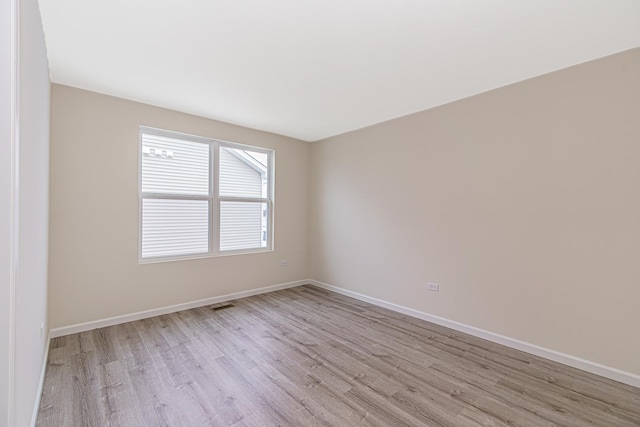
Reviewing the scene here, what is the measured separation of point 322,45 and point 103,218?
302 cm

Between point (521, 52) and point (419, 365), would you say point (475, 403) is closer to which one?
point (419, 365)

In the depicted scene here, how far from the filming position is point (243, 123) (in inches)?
163

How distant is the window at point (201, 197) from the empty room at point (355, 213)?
31 mm

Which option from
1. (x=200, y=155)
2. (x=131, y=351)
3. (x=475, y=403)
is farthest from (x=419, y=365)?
(x=200, y=155)

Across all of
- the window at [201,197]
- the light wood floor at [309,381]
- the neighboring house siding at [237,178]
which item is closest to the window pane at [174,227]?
the window at [201,197]

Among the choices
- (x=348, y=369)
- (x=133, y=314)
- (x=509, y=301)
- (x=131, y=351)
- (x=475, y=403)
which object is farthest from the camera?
(x=133, y=314)

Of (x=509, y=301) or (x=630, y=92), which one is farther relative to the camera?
(x=509, y=301)

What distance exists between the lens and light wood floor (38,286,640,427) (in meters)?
1.82

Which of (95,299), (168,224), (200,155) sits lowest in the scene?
(95,299)

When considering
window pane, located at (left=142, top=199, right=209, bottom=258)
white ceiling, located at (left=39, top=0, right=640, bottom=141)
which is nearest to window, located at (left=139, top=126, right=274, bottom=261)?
window pane, located at (left=142, top=199, right=209, bottom=258)

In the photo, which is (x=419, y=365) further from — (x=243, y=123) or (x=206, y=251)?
(x=243, y=123)

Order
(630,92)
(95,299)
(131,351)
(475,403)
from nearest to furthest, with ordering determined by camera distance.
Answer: (475,403) → (630,92) → (131,351) → (95,299)

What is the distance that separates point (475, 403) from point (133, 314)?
3644mm

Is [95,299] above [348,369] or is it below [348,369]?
above
